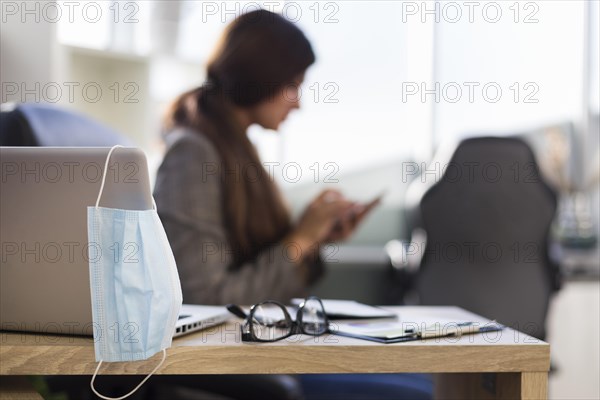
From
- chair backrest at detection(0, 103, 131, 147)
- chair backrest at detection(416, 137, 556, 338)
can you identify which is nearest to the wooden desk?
chair backrest at detection(0, 103, 131, 147)

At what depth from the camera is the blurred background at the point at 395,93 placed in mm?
3217

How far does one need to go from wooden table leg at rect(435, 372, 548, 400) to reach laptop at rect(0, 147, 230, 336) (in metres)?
0.46

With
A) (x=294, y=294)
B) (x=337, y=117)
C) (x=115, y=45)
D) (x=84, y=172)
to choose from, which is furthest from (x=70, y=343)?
(x=337, y=117)

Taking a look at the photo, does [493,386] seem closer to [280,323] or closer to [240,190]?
[280,323]

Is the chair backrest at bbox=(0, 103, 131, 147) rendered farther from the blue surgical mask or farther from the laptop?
the blue surgical mask

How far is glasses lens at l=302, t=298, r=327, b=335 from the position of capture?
3.56ft

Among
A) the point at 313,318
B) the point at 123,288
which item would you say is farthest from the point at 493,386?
the point at 123,288

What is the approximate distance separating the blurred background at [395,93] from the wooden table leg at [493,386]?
1.92 metres

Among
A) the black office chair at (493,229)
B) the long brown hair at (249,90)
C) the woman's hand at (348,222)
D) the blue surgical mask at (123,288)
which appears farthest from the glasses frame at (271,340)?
the black office chair at (493,229)

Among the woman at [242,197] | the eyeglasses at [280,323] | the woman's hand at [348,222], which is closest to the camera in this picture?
the eyeglasses at [280,323]

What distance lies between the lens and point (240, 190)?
1.76m

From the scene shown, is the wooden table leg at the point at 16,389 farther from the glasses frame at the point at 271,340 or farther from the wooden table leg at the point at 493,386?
the wooden table leg at the point at 493,386

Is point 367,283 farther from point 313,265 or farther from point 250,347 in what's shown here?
point 250,347

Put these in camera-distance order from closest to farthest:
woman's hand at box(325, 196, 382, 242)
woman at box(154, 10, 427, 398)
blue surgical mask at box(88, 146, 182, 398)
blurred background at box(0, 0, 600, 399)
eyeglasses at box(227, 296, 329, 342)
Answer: blue surgical mask at box(88, 146, 182, 398) < eyeglasses at box(227, 296, 329, 342) < woman at box(154, 10, 427, 398) < woman's hand at box(325, 196, 382, 242) < blurred background at box(0, 0, 600, 399)
